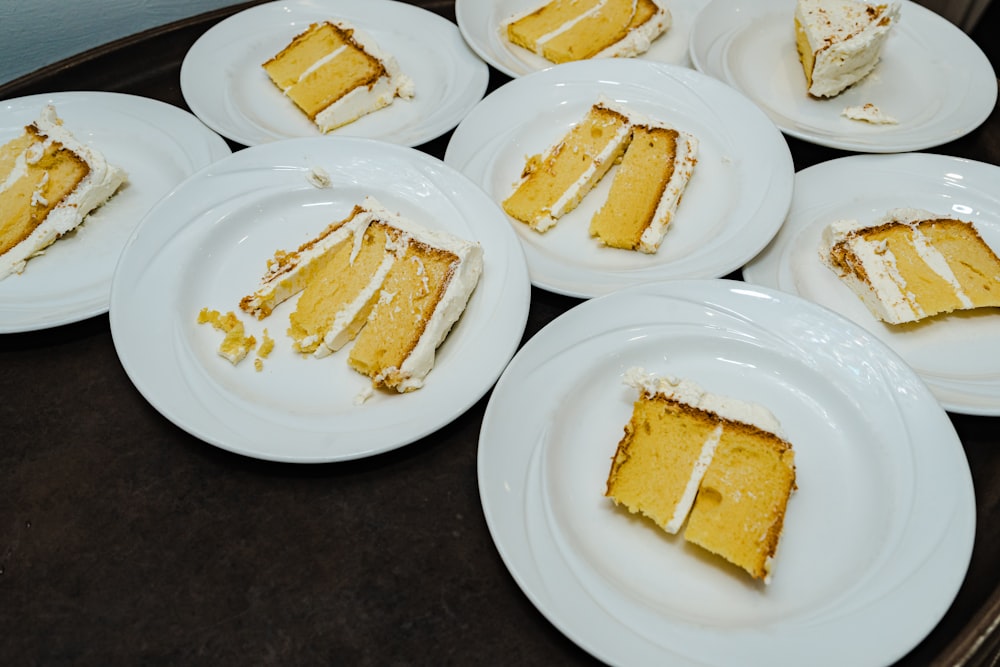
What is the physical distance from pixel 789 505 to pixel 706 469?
0.79 ft

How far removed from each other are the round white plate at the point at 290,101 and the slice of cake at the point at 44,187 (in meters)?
0.43

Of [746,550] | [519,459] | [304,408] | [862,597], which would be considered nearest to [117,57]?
[304,408]

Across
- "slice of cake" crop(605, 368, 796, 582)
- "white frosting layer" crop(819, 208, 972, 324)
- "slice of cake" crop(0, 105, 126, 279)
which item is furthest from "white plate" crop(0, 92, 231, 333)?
"white frosting layer" crop(819, 208, 972, 324)

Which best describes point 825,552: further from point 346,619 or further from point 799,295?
point 346,619

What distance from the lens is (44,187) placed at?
2447 millimetres

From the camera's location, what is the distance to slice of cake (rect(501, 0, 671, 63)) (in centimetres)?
299

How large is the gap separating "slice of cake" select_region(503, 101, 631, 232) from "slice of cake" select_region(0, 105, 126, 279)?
1398mm

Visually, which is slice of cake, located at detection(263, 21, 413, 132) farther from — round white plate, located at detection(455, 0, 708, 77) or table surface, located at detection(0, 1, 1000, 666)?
table surface, located at detection(0, 1, 1000, 666)

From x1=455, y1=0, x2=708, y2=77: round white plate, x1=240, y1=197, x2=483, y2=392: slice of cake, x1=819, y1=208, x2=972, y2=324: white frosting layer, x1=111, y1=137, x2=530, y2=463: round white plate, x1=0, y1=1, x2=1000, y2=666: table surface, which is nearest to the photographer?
x1=0, y1=1, x2=1000, y2=666: table surface

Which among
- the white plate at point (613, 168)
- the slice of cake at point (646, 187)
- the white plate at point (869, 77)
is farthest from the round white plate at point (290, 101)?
the white plate at point (869, 77)

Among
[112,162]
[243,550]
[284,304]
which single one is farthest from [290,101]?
[243,550]

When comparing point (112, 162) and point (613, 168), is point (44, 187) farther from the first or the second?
point (613, 168)

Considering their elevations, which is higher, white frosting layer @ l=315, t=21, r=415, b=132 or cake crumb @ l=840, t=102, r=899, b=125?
white frosting layer @ l=315, t=21, r=415, b=132

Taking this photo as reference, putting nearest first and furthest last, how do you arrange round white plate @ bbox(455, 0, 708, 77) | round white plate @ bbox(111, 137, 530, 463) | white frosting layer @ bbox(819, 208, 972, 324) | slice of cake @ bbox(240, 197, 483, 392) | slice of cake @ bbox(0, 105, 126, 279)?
round white plate @ bbox(111, 137, 530, 463) < slice of cake @ bbox(240, 197, 483, 392) < white frosting layer @ bbox(819, 208, 972, 324) < slice of cake @ bbox(0, 105, 126, 279) < round white plate @ bbox(455, 0, 708, 77)
